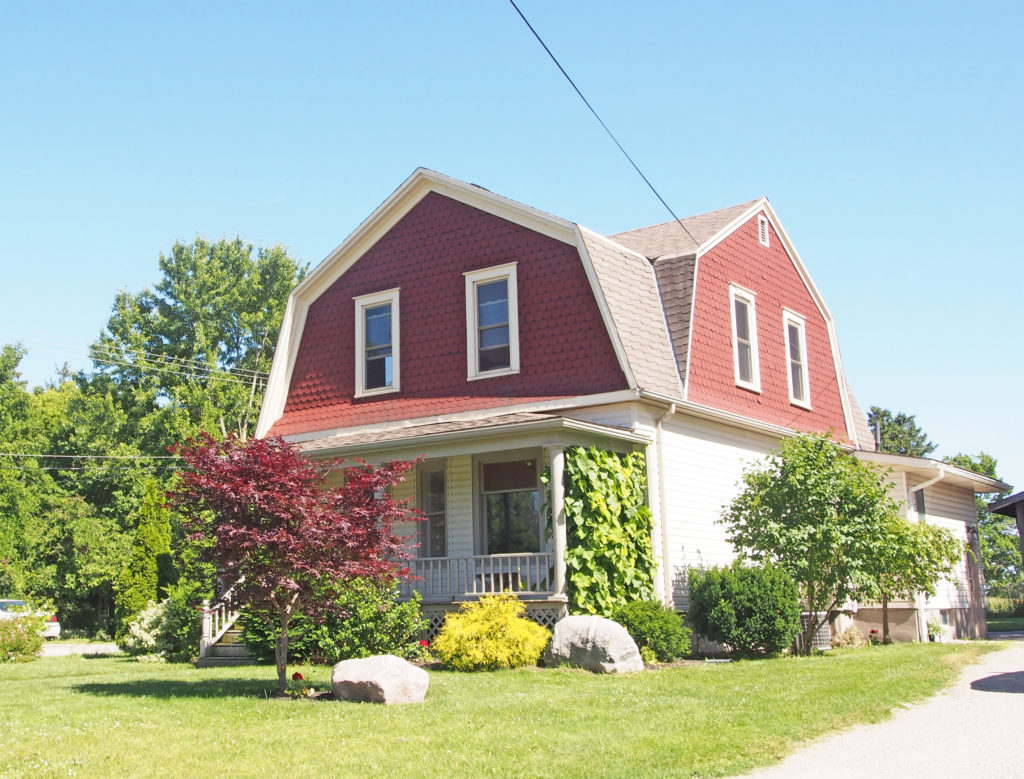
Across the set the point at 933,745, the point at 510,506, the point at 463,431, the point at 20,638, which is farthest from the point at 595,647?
the point at 20,638

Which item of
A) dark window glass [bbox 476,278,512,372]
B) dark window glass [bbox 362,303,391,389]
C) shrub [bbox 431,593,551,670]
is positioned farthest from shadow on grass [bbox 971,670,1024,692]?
dark window glass [bbox 362,303,391,389]

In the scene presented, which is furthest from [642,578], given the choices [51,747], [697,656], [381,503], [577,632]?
[51,747]

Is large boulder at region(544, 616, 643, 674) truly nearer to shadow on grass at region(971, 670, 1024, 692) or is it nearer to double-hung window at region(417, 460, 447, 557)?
shadow on grass at region(971, 670, 1024, 692)

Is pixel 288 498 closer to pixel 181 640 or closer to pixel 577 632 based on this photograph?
pixel 577 632

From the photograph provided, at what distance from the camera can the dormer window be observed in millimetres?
21078

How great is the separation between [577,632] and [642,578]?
2.61 meters

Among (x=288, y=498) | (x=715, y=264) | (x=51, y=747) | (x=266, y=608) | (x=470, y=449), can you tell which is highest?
(x=715, y=264)

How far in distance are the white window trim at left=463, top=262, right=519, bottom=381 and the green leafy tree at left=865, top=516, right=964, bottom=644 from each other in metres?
6.66

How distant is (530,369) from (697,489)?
354 cm

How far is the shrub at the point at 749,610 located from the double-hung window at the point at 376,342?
7.19 meters

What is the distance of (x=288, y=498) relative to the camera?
1081 centimetres

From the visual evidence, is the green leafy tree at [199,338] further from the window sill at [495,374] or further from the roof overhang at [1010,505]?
the roof overhang at [1010,505]

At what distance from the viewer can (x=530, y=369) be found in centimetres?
1730

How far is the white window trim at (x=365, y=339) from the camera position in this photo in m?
18.9
